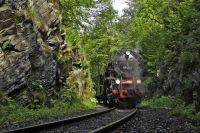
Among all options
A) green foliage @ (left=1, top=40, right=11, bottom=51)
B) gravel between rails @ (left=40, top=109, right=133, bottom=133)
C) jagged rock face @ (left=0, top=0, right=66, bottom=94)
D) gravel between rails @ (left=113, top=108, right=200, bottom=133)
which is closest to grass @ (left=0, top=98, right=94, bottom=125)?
jagged rock face @ (left=0, top=0, right=66, bottom=94)

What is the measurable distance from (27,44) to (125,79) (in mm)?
8093

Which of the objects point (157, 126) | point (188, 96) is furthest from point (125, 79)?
point (157, 126)

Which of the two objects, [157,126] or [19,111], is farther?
[19,111]

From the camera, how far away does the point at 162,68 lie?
32.0m

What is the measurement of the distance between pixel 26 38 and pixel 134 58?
29.7 feet

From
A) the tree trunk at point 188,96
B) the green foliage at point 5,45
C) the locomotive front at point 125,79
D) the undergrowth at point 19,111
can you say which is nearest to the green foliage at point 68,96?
the undergrowth at point 19,111

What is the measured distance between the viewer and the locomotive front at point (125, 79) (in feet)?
85.6

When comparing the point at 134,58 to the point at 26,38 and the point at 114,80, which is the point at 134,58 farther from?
the point at 26,38

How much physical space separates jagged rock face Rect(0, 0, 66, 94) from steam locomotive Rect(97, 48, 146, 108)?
415 cm

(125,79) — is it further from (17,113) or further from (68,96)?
(17,113)

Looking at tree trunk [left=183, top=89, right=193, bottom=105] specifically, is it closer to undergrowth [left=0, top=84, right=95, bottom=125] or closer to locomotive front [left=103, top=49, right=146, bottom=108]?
undergrowth [left=0, top=84, right=95, bottom=125]

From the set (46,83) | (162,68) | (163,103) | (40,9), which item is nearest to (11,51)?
(46,83)

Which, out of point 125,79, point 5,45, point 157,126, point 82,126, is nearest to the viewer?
point 157,126

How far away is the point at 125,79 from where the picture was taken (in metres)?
26.2
